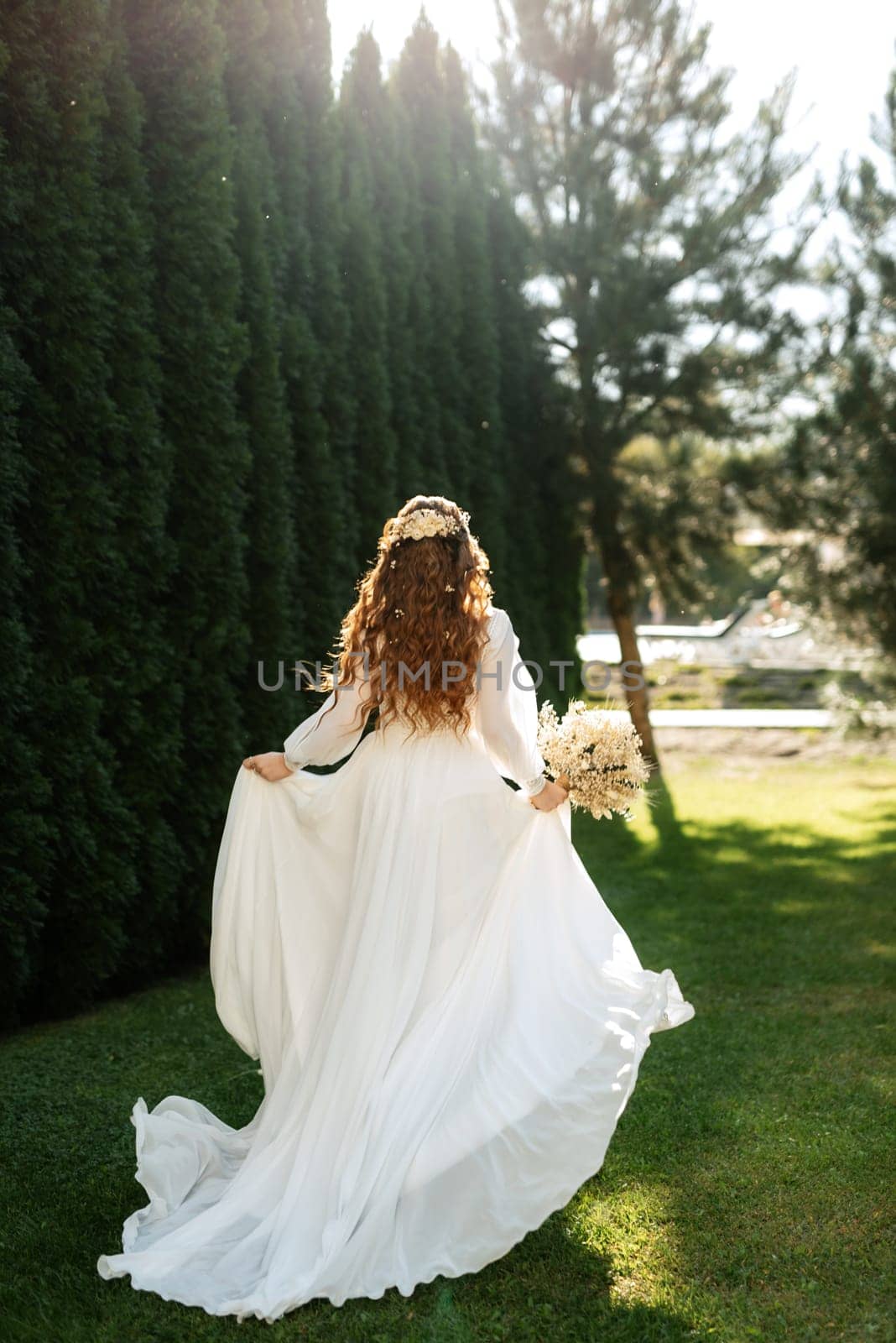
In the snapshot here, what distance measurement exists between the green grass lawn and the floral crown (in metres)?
1.86

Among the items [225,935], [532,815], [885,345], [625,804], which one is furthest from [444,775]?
[885,345]

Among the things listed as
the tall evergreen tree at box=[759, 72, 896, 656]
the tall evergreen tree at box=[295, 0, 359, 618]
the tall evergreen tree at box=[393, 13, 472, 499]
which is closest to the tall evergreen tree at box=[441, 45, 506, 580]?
the tall evergreen tree at box=[393, 13, 472, 499]

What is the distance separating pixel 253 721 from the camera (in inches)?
245

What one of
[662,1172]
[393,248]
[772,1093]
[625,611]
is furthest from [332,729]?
[625,611]

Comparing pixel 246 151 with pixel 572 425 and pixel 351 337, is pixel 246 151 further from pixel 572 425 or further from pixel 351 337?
pixel 572 425

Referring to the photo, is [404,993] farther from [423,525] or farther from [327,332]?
[327,332]

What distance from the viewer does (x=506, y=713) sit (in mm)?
3285

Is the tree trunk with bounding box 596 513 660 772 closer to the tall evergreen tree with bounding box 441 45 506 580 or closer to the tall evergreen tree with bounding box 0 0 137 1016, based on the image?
the tall evergreen tree with bounding box 441 45 506 580

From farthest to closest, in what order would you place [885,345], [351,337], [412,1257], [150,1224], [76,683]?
1. [885,345]
2. [351,337]
3. [76,683]
4. [150,1224]
5. [412,1257]

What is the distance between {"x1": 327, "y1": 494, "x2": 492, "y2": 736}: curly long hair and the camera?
3.28 metres

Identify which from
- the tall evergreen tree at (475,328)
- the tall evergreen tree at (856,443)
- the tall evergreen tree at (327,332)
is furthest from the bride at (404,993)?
the tall evergreen tree at (856,443)

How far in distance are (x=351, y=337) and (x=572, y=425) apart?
3.28 meters

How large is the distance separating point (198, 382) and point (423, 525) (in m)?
2.74

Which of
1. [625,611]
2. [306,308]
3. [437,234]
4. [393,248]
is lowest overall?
[625,611]
